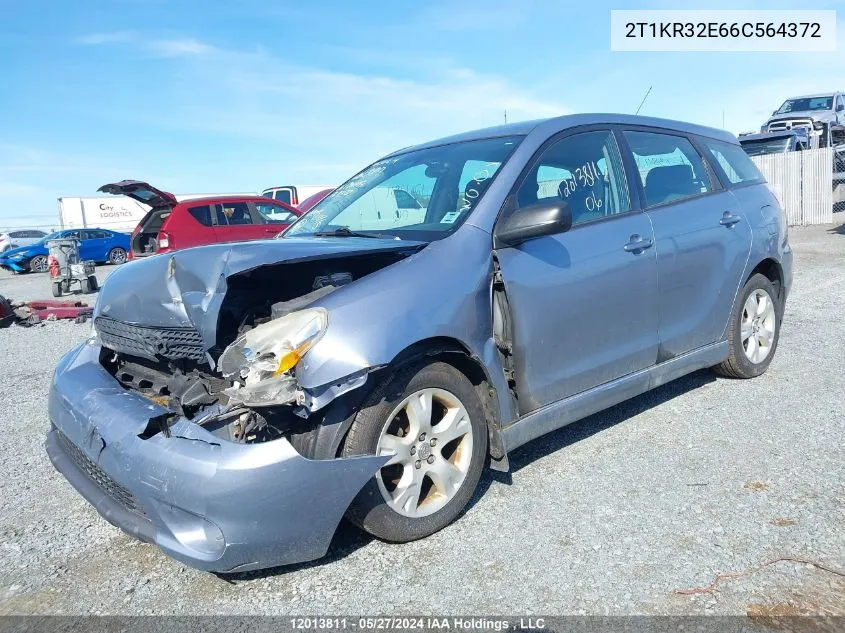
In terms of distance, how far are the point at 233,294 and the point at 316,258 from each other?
0.49 m

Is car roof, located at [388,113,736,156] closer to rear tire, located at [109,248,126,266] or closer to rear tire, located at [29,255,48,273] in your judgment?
rear tire, located at [109,248,126,266]

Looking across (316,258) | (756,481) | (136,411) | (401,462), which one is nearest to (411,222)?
(316,258)

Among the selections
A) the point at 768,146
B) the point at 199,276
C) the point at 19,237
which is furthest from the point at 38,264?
the point at 199,276

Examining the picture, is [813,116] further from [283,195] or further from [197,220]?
[197,220]

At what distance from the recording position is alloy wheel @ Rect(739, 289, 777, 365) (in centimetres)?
456

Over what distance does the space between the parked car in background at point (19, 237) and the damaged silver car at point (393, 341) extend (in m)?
26.2

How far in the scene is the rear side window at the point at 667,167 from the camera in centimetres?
388

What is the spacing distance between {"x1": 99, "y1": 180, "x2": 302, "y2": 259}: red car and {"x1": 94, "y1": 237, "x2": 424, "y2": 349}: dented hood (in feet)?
30.0

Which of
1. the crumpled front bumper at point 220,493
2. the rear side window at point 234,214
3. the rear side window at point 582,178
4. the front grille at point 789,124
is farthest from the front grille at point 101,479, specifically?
the front grille at point 789,124

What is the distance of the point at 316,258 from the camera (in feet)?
8.53

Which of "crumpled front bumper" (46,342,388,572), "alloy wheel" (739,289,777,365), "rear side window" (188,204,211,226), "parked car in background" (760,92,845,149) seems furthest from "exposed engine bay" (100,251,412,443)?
"parked car in background" (760,92,845,149)

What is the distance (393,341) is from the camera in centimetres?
252

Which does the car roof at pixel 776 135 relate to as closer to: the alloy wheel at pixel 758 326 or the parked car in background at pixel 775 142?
the parked car in background at pixel 775 142

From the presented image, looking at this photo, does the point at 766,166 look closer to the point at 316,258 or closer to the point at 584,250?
the point at 584,250
